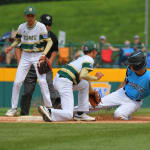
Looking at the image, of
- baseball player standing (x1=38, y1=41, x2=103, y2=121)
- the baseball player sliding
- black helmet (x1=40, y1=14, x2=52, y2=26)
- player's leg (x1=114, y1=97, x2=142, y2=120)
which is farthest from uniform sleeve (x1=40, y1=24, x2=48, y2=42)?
player's leg (x1=114, y1=97, x2=142, y2=120)

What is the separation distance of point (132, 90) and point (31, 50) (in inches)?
86.5

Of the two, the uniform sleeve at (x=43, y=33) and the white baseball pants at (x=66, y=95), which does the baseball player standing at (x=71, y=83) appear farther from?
A: the uniform sleeve at (x=43, y=33)

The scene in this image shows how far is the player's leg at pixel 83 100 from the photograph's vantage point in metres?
9.95

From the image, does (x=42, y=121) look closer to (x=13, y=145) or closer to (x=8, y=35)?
(x=13, y=145)

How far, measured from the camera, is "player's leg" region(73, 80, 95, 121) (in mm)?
9953

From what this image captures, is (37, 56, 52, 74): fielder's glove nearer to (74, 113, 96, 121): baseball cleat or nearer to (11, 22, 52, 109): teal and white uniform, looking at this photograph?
(11, 22, 52, 109): teal and white uniform

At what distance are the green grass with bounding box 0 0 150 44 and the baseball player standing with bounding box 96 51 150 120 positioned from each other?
1061 inches

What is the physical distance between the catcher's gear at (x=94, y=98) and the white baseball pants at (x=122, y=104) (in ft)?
1.13

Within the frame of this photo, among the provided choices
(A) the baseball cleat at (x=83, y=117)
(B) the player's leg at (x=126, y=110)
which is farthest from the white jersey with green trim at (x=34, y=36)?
(B) the player's leg at (x=126, y=110)

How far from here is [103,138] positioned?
24.4 ft

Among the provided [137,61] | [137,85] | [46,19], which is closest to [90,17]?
[46,19]

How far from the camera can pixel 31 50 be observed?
428 inches

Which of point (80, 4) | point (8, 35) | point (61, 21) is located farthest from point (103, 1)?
point (8, 35)

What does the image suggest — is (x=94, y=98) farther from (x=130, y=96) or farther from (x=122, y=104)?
(x=130, y=96)
